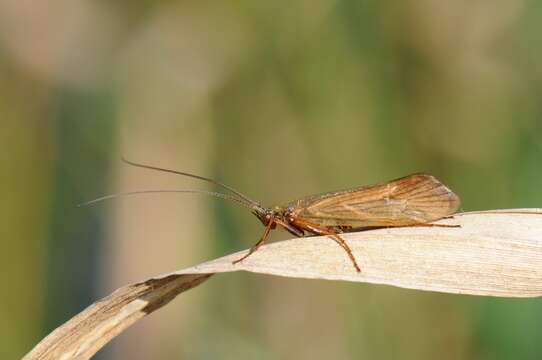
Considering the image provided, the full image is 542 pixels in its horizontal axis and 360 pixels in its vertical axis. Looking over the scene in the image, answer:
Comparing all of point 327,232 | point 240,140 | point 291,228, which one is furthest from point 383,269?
point 240,140

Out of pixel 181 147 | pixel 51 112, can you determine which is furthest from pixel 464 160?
pixel 51 112

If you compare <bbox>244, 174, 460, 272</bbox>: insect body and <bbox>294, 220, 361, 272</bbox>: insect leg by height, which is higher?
<bbox>244, 174, 460, 272</bbox>: insect body

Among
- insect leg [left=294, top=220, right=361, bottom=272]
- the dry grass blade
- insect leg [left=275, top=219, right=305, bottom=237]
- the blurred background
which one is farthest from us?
the blurred background

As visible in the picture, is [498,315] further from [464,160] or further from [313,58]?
[313,58]

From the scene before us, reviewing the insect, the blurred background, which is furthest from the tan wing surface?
the blurred background

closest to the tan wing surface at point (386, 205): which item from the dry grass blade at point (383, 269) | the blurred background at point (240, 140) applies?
the dry grass blade at point (383, 269)

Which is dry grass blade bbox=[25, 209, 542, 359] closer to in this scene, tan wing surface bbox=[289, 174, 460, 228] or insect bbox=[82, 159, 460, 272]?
insect bbox=[82, 159, 460, 272]

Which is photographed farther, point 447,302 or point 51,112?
point 51,112
